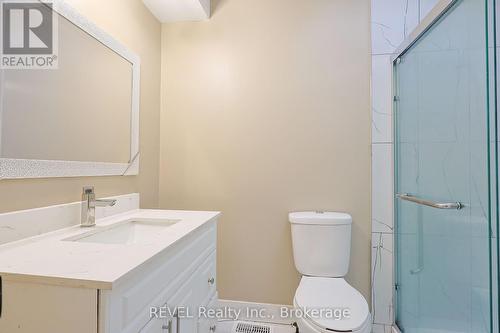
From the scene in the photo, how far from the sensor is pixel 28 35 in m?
0.93

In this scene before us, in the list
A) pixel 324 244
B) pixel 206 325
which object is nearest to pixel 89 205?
pixel 206 325

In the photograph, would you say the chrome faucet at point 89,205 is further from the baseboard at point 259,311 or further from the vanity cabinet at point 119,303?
the baseboard at point 259,311

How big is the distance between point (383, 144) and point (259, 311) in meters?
1.36

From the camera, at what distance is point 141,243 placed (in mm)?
813

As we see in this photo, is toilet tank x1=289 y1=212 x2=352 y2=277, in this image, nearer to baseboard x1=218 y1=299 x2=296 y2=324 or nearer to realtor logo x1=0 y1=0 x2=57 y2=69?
baseboard x1=218 y1=299 x2=296 y2=324

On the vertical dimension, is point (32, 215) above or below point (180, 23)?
below

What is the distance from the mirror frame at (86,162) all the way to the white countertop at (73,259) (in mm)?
224

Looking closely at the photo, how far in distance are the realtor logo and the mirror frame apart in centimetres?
5

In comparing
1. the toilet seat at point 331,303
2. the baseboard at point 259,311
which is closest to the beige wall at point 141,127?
the baseboard at point 259,311

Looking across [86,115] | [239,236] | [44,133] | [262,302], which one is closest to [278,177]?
[239,236]

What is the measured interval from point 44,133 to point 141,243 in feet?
1.86

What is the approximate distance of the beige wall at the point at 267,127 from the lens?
5.60 feet

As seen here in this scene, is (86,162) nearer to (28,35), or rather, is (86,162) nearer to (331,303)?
(28,35)

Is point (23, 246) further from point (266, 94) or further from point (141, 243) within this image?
point (266, 94)
